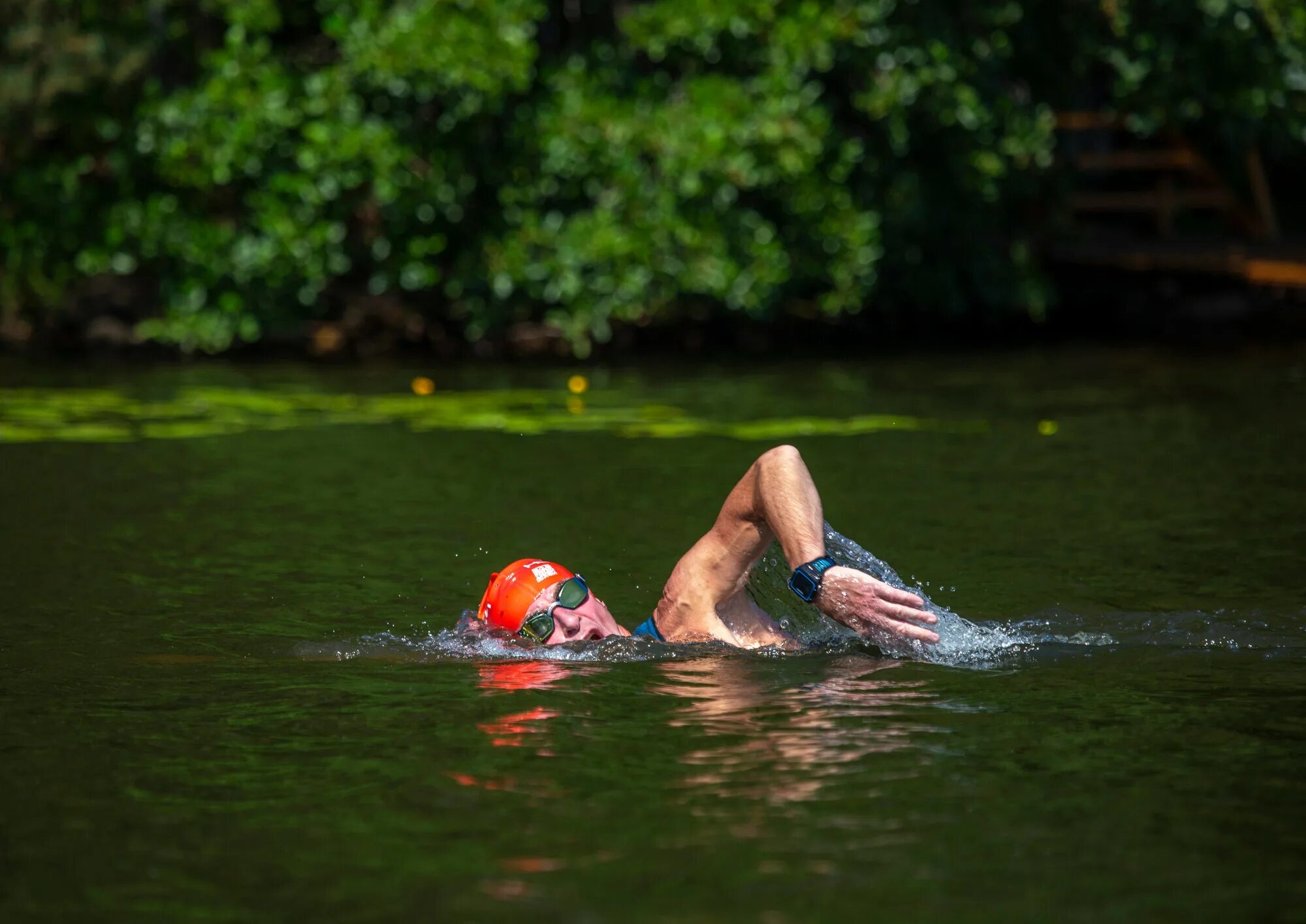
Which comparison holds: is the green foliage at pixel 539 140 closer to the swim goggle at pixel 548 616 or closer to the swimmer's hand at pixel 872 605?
the swim goggle at pixel 548 616

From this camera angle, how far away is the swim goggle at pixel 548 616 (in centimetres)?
760

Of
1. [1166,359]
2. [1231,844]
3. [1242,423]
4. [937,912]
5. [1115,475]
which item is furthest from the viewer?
[1166,359]

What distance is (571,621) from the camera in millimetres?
7594

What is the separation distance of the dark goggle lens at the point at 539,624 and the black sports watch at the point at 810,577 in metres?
0.97

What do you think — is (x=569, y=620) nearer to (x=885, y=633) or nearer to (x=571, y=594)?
(x=571, y=594)

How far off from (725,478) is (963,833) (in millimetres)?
7037

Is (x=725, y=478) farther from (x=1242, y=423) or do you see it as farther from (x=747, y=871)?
(x=747, y=871)

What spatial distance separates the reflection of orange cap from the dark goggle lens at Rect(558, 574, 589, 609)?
0.04 m

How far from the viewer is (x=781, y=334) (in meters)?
22.8

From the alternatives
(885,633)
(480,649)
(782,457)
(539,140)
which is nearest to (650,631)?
(480,649)

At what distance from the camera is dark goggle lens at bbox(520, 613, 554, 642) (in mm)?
7598

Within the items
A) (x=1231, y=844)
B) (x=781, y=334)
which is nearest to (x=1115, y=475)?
(x=1231, y=844)

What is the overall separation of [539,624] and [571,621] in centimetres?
12

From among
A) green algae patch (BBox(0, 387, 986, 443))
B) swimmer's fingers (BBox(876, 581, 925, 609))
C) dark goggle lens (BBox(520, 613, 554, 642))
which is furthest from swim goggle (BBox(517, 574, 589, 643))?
green algae patch (BBox(0, 387, 986, 443))
